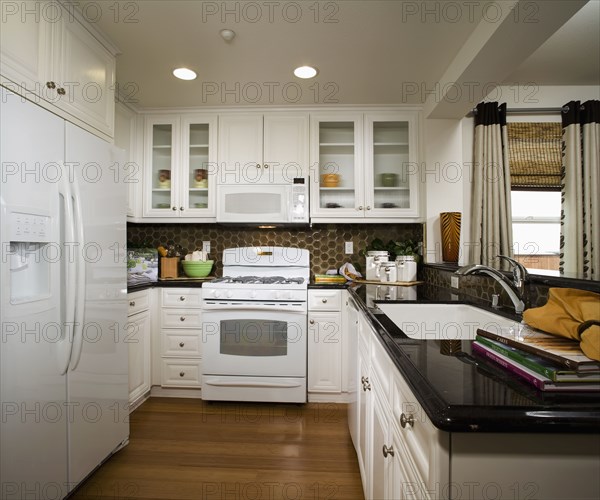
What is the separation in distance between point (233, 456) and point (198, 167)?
2227 mm

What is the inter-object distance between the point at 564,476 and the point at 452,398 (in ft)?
0.68

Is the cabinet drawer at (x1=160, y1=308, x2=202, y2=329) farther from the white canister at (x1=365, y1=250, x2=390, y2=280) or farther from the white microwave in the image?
the white canister at (x1=365, y1=250, x2=390, y2=280)

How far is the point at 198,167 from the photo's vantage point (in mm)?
3090

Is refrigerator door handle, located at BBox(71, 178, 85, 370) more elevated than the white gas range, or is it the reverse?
refrigerator door handle, located at BBox(71, 178, 85, 370)

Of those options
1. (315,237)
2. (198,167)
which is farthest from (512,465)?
(198,167)

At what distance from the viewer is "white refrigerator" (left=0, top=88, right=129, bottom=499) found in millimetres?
1284

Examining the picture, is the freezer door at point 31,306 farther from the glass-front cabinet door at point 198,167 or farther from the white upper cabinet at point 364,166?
the white upper cabinet at point 364,166

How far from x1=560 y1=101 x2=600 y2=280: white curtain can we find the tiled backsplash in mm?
1161

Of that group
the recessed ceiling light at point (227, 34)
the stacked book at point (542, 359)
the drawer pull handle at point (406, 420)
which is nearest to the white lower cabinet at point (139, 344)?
the recessed ceiling light at point (227, 34)

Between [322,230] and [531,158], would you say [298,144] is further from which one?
[531,158]

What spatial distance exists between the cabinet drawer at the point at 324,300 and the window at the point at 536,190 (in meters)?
1.62

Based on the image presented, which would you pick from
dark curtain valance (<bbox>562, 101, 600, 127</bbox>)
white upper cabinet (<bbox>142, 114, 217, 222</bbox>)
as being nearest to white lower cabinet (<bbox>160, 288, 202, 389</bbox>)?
white upper cabinet (<bbox>142, 114, 217, 222</bbox>)

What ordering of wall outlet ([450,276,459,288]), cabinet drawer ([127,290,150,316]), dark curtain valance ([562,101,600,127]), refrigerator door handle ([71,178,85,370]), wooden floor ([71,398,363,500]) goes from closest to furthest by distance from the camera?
refrigerator door handle ([71,178,85,370]) → wooden floor ([71,398,363,500]) → wall outlet ([450,276,459,288]) → cabinet drawer ([127,290,150,316]) → dark curtain valance ([562,101,600,127])

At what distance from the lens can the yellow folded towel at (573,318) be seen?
2.16 feet
